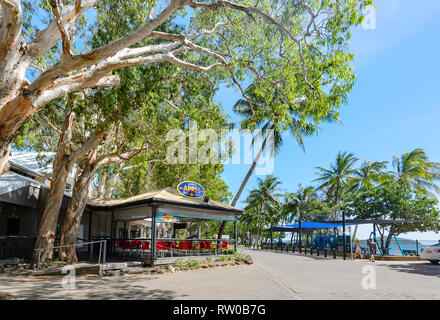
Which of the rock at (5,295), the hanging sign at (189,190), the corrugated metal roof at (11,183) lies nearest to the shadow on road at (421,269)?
the hanging sign at (189,190)

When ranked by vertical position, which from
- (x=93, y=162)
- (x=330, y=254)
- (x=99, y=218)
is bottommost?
(x=330, y=254)

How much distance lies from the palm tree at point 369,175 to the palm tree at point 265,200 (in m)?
15.1

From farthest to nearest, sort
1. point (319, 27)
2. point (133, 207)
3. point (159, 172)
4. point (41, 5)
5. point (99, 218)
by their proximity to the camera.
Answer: point (99, 218) → point (159, 172) → point (133, 207) → point (41, 5) → point (319, 27)

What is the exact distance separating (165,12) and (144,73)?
345 cm

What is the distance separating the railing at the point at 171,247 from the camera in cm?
1534

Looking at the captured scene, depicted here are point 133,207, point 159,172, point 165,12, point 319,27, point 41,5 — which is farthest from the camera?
point 159,172

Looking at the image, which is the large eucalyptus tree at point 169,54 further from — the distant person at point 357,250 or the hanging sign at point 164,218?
the distant person at point 357,250

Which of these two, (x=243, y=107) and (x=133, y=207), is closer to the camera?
(x=133, y=207)

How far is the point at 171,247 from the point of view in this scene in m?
15.0

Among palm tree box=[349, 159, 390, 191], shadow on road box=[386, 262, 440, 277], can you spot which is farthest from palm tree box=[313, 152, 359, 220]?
shadow on road box=[386, 262, 440, 277]

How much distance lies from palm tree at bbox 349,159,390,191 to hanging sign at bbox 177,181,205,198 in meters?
22.8
